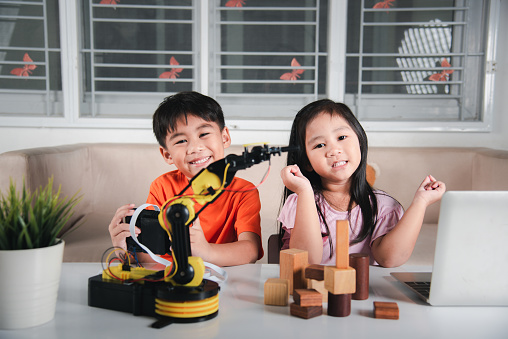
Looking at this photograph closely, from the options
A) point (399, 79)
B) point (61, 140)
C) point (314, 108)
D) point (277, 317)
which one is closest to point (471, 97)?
point (399, 79)

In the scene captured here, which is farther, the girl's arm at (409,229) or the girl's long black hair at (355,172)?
the girl's long black hair at (355,172)

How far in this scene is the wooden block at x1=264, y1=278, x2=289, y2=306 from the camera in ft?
2.55

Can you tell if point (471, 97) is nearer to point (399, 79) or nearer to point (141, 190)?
point (399, 79)

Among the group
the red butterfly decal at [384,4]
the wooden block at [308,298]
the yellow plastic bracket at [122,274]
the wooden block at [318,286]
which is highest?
the red butterfly decal at [384,4]

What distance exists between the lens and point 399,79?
3008mm

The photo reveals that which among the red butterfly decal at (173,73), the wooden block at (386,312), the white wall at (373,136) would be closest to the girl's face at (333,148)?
the wooden block at (386,312)

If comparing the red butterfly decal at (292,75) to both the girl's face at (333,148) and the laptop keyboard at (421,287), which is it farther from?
the laptop keyboard at (421,287)

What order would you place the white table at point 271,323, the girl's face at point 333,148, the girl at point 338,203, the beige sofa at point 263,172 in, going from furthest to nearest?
1. the beige sofa at point 263,172
2. the girl's face at point 333,148
3. the girl at point 338,203
4. the white table at point 271,323

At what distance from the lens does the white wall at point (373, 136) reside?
293cm

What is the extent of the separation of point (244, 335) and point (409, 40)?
8.86 ft

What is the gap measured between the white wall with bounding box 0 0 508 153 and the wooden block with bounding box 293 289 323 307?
221cm

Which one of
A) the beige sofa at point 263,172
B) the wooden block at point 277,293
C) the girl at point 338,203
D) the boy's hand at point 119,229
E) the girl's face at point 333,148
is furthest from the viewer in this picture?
the beige sofa at point 263,172

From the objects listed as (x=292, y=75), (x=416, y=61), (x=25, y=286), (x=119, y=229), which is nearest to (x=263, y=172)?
(x=292, y=75)

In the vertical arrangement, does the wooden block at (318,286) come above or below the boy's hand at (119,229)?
below
